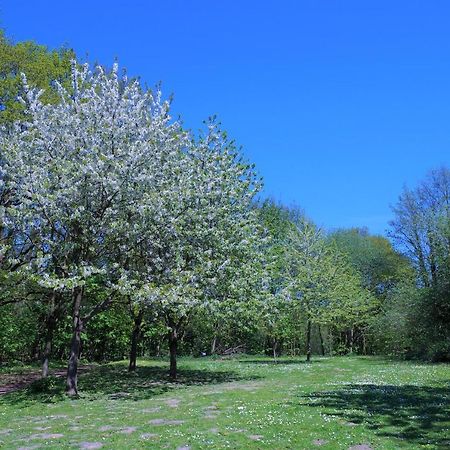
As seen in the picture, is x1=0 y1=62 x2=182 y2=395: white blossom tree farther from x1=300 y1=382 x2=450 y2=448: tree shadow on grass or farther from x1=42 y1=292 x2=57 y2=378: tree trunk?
x1=300 y1=382 x2=450 y2=448: tree shadow on grass

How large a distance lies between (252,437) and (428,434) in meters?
3.39

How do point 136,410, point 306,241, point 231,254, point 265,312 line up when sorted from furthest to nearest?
1. point 306,241
2. point 265,312
3. point 231,254
4. point 136,410

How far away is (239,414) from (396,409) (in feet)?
12.7

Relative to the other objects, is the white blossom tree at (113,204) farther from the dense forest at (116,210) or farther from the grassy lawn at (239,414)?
the grassy lawn at (239,414)

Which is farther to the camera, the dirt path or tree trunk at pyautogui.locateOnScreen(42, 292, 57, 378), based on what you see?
tree trunk at pyautogui.locateOnScreen(42, 292, 57, 378)

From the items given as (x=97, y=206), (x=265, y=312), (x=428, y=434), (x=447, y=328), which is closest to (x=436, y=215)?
(x=447, y=328)

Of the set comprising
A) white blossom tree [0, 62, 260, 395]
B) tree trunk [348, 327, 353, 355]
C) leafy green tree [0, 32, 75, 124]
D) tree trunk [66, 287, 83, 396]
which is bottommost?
tree trunk [66, 287, 83, 396]

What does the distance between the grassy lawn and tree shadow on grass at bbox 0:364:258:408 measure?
0.06 meters

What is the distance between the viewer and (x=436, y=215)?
134 feet

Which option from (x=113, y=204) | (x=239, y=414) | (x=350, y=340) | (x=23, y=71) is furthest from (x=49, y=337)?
(x=350, y=340)

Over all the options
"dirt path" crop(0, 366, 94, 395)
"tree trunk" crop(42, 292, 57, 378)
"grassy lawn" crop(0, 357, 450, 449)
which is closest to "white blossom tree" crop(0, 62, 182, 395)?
"grassy lawn" crop(0, 357, 450, 449)

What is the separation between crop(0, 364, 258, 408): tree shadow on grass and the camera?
1783 cm

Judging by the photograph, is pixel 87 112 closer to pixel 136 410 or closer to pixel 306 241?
pixel 136 410

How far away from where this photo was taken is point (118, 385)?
21016 mm
